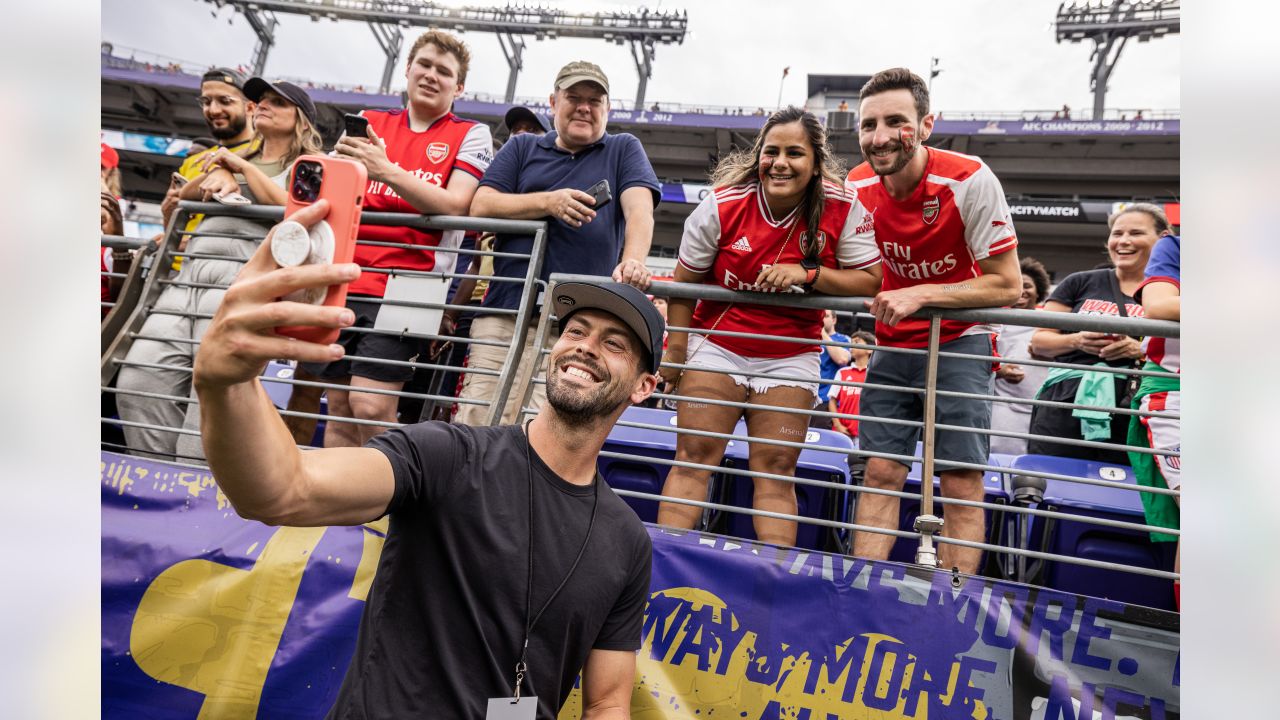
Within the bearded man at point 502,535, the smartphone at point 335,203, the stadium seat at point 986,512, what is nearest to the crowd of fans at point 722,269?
the stadium seat at point 986,512

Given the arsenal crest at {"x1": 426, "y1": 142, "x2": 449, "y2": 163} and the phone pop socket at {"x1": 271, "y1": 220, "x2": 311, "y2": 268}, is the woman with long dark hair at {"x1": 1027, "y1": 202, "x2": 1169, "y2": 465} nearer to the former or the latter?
the arsenal crest at {"x1": 426, "y1": 142, "x2": 449, "y2": 163}

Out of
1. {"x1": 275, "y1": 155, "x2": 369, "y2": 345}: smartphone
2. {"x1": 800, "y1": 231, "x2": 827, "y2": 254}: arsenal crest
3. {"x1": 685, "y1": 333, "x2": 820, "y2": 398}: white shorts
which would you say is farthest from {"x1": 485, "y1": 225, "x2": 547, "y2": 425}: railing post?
{"x1": 275, "y1": 155, "x2": 369, "y2": 345}: smartphone

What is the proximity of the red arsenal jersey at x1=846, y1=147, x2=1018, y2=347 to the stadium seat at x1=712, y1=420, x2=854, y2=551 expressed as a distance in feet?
2.05

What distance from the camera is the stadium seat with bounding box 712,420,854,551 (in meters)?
3.34

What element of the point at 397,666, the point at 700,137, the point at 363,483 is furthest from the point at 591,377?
the point at 700,137

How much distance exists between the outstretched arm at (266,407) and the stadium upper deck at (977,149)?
24.6 metres

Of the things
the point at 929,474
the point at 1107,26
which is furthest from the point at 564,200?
the point at 1107,26

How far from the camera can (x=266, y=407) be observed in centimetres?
119

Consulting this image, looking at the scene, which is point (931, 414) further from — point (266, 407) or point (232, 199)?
point (232, 199)

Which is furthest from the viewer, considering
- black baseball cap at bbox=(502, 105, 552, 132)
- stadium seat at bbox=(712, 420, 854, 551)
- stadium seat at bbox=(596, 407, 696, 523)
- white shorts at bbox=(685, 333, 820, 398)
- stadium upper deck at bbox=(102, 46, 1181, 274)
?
stadium upper deck at bbox=(102, 46, 1181, 274)

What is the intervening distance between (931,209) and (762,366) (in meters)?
0.92

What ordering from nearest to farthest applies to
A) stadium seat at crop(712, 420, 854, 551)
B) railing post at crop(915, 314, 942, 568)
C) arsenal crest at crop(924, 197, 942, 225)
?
railing post at crop(915, 314, 942, 568)
arsenal crest at crop(924, 197, 942, 225)
stadium seat at crop(712, 420, 854, 551)

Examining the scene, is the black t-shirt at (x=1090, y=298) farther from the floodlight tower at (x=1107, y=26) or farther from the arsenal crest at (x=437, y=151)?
the floodlight tower at (x=1107, y=26)
